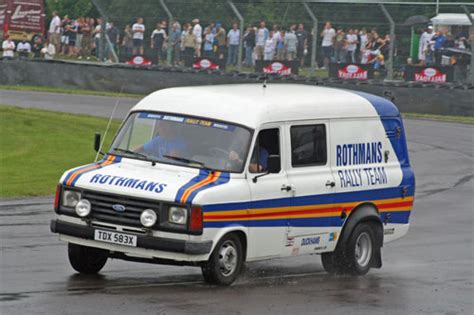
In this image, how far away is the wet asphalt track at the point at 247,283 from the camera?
32.8 feet

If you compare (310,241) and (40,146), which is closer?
(310,241)

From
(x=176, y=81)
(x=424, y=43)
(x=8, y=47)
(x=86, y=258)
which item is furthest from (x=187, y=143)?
(x=8, y=47)

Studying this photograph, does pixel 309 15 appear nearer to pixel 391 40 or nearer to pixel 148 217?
pixel 391 40

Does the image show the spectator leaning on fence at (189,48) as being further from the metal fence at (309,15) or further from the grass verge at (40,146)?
the grass verge at (40,146)

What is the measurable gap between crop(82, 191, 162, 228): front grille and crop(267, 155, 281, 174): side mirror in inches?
51.8

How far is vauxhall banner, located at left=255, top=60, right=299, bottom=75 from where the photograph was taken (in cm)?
3622

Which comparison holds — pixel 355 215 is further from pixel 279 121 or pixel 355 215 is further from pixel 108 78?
pixel 108 78

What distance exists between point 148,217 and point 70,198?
0.93 m

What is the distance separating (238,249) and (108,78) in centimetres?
2722

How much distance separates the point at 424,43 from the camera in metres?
34.9

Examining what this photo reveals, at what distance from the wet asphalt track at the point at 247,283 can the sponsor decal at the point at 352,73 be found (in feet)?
57.7

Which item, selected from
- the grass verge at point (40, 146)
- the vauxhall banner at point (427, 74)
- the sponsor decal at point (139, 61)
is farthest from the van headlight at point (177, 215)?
the sponsor decal at point (139, 61)

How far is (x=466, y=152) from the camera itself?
27.1 meters

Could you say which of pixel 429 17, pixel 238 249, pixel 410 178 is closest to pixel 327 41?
pixel 429 17
